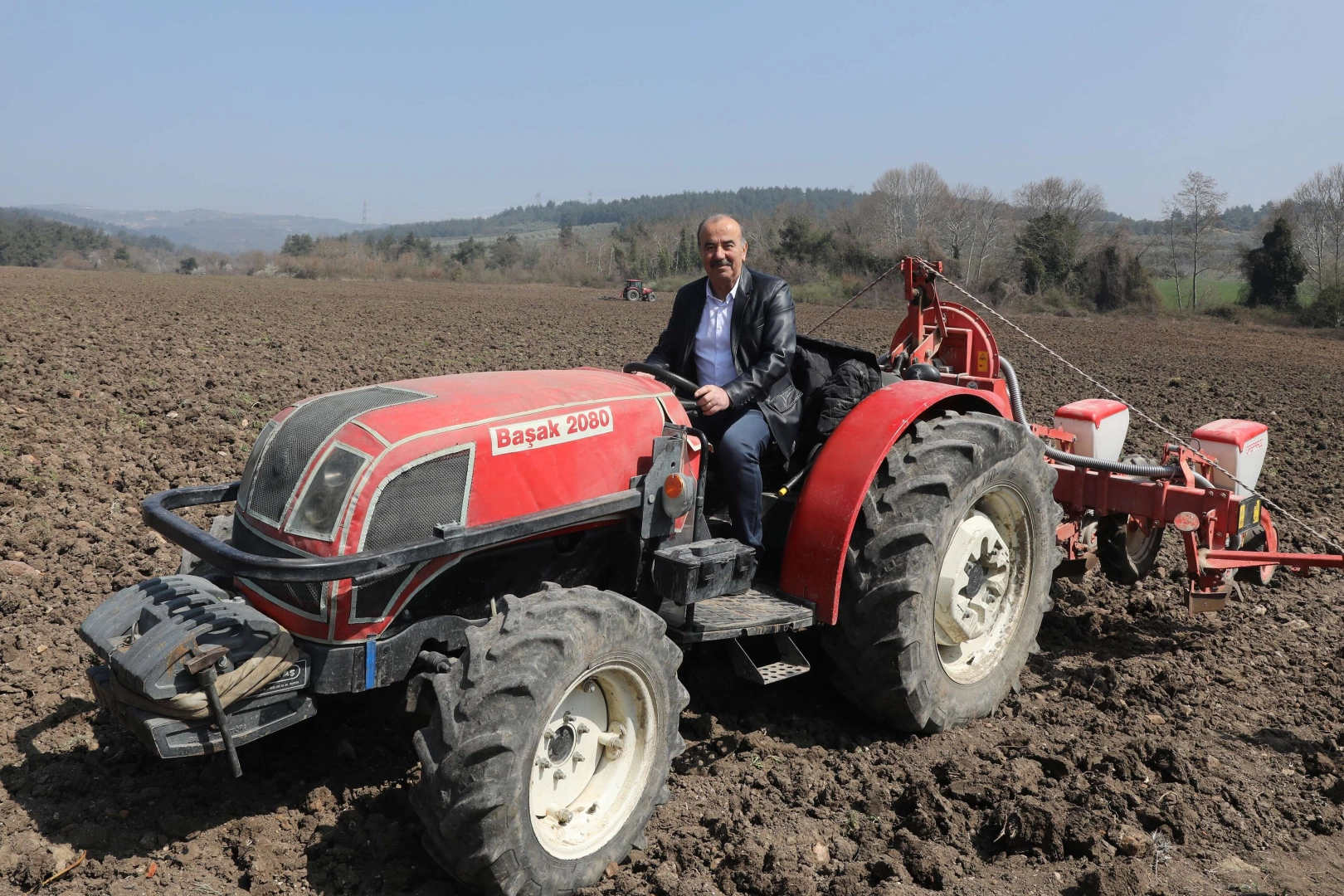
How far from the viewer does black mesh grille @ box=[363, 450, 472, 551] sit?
2920 millimetres

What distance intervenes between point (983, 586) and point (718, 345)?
1.55 m

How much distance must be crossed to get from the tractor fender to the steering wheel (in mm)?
578

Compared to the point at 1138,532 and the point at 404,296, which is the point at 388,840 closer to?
the point at 1138,532

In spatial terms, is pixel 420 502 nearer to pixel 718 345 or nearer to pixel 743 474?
pixel 743 474

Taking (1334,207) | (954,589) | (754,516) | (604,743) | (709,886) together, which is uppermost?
(1334,207)

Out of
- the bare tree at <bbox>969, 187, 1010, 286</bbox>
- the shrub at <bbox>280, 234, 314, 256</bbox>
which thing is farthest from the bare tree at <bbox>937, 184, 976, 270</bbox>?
the shrub at <bbox>280, 234, 314, 256</bbox>

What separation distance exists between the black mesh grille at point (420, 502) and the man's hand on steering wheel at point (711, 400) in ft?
3.37

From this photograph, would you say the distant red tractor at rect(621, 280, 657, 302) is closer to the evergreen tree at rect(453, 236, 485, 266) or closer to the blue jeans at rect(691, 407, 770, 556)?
the evergreen tree at rect(453, 236, 485, 266)

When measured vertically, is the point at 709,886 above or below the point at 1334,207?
below

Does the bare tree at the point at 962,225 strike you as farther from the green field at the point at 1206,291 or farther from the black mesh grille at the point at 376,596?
the black mesh grille at the point at 376,596

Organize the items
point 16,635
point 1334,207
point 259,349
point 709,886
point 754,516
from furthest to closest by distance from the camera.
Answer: point 1334,207 < point 259,349 < point 16,635 < point 754,516 < point 709,886

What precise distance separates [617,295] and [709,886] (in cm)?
4480

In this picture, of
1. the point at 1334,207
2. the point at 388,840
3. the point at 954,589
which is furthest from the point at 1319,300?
the point at 388,840

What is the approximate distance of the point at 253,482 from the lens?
3156mm
